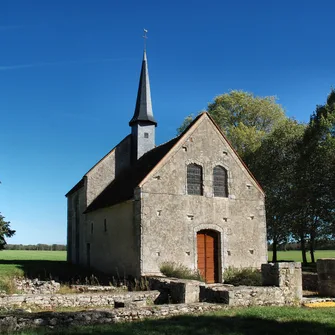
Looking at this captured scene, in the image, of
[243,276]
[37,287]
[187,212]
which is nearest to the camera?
[243,276]

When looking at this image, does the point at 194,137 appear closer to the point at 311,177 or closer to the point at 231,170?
the point at 231,170

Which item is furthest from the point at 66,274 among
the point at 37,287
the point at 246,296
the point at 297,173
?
the point at 297,173

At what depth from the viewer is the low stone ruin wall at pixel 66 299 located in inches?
497

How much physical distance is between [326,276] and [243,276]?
3329 millimetres

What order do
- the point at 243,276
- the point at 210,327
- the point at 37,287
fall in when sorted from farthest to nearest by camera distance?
the point at 37,287, the point at 243,276, the point at 210,327

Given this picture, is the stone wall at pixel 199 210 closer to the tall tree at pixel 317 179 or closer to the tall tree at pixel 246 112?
the tall tree at pixel 317 179

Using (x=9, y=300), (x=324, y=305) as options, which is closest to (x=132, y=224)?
(x=9, y=300)

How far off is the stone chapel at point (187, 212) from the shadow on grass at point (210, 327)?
8336mm

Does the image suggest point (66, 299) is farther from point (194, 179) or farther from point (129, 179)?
point (129, 179)

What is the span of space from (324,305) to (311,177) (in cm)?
1642

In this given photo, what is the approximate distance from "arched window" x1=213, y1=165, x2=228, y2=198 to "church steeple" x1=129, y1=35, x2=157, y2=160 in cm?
592

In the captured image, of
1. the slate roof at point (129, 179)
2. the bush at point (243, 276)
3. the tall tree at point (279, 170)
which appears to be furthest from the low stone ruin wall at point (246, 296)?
the tall tree at point (279, 170)

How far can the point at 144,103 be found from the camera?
2570 centimetres

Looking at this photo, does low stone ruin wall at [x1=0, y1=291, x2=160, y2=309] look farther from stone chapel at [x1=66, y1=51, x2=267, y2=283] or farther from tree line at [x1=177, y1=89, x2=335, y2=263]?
tree line at [x1=177, y1=89, x2=335, y2=263]
